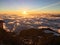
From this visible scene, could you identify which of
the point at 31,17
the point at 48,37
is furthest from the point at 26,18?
the point at 48,37

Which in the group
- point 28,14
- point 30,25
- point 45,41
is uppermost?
point 28,14

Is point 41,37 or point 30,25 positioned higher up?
point 30,25

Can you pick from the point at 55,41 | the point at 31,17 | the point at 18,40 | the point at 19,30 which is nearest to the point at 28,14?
A: the point at 31,17

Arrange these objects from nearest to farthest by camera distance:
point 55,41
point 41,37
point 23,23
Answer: point 55,41
point 41,37
point 23,23

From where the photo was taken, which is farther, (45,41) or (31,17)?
(31,17)

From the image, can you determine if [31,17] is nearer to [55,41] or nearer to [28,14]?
[28,14]

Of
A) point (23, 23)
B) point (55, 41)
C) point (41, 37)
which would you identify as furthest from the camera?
point (23, 23)
